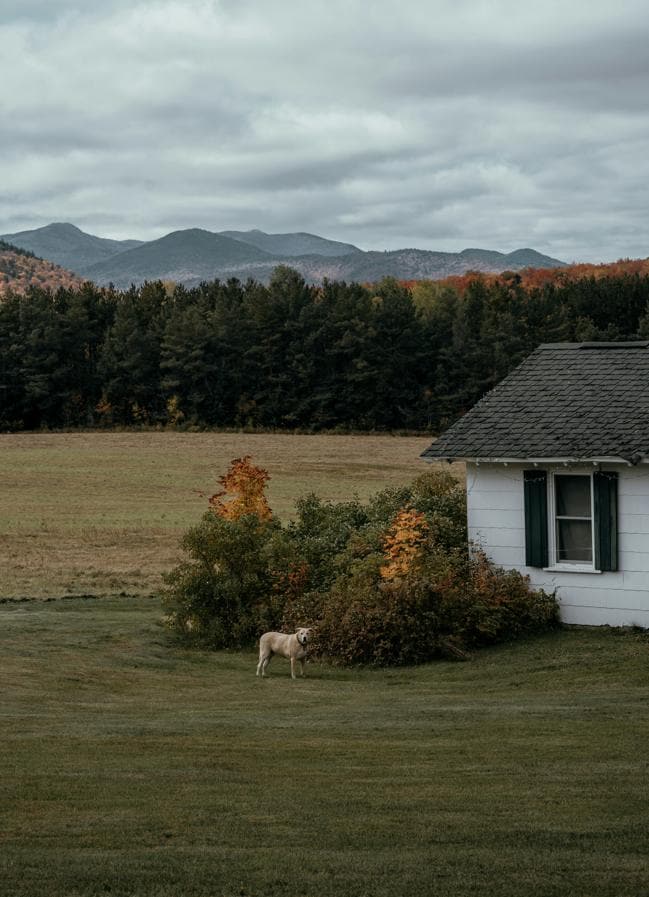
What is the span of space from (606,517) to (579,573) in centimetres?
117

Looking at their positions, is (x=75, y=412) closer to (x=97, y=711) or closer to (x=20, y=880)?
(x=97, y=711)

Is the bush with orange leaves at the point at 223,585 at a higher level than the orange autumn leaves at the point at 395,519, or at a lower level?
lower

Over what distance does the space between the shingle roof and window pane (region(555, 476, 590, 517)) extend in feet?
2.33

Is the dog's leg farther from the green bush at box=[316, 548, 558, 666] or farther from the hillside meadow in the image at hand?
the green bush at box=[316, 548, 558, 666]

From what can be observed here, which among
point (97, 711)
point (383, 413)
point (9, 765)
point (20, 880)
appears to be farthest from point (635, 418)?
point (383, 413)

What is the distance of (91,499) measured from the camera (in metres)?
53.4

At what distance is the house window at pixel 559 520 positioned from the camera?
814 inches

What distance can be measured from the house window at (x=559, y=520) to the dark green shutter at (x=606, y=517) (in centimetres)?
25

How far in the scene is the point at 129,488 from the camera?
57594 millimetres

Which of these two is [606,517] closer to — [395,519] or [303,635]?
[395,519]

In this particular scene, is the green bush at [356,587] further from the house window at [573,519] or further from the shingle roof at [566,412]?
the shingle roof at [566,412]

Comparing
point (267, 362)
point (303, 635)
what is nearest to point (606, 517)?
point (303, 635)

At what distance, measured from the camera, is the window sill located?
20.5 metres

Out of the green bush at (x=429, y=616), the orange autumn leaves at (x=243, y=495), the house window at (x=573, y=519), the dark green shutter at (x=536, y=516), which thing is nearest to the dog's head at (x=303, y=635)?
the green bush at (x=429, y=616)
